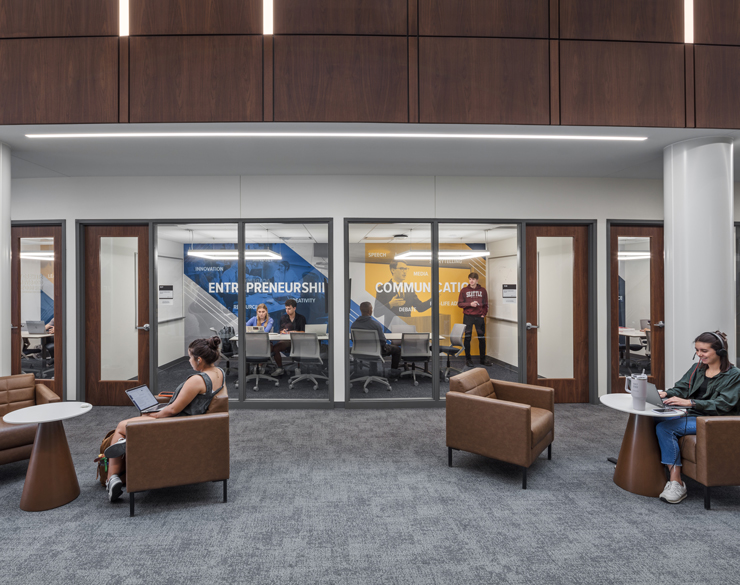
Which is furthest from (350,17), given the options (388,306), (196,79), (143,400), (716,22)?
(143,400)

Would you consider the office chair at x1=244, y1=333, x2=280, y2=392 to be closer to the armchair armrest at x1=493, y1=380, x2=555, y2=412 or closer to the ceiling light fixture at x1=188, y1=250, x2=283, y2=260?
the ceiling light fixture at x1=188, y1=250, x2=283, y2=260

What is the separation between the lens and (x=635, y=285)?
18.8 feet

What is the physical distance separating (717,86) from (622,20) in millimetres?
1154

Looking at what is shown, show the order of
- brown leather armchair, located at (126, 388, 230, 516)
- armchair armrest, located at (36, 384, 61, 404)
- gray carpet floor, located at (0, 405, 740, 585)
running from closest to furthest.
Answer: gray carpet floor, located at (0, 405, 740, 585), brown leather armchair, located at (126, 388, 230, 516), armchair armrest, located at (36, 384, 61, 404)

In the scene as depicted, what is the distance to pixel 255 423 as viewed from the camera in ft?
15.9

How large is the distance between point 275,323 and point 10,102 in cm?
363

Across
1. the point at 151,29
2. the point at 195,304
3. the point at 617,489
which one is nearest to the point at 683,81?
the point at 617,489

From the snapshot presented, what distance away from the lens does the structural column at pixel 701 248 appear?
396 centimetres

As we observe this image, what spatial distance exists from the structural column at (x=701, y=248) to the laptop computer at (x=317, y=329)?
13.5 ft

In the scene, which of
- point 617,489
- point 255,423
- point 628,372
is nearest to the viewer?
point 617,489

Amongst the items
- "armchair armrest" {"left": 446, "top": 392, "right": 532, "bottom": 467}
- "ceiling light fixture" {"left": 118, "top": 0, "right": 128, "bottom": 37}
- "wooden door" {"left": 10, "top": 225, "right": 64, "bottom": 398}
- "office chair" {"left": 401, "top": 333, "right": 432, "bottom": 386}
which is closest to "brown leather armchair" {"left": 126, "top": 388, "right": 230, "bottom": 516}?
"armchair armrest" {"left": 446, "top": 392, "right": 532, "bottom": 467}

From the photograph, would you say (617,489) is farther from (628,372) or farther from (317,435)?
(628,372)

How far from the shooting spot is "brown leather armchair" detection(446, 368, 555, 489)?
3168 millimetres

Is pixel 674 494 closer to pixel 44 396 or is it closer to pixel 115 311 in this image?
pixel 44 396
